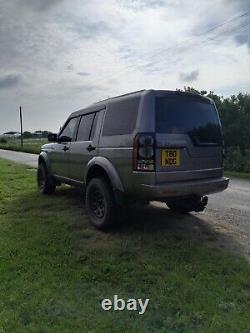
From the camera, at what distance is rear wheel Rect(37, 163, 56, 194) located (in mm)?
7985

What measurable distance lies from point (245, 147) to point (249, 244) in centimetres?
1282

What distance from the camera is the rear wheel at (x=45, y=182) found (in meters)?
7.98

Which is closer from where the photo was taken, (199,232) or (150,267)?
(150,267)

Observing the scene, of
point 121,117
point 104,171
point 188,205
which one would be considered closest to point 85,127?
point 104,171

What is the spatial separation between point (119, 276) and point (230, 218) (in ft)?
10.9

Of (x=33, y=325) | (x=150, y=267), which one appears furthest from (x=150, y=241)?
(x=33, y=325)

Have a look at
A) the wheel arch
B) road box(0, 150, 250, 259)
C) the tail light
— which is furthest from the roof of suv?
road box(0, 150, 250, 259)

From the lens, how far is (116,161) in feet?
16.2

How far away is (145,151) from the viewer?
4453 millimetres

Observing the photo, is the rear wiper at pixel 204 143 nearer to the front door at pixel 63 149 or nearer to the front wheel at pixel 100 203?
the front wheel at pixel 100 203

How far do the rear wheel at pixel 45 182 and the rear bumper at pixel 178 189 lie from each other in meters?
3.94

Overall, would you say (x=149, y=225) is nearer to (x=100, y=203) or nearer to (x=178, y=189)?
(x=100, y=203)

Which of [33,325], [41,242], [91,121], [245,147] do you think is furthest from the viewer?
[245,147]

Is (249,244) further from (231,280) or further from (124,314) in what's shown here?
(124,314)
